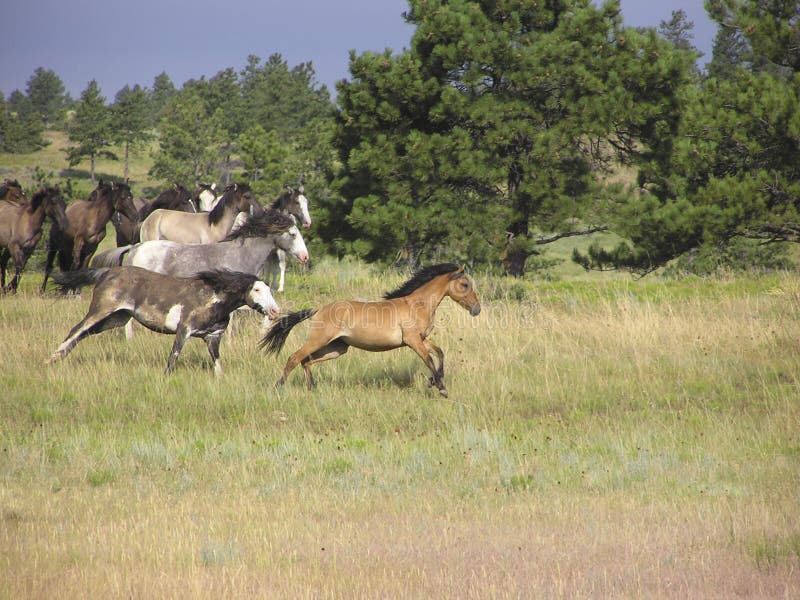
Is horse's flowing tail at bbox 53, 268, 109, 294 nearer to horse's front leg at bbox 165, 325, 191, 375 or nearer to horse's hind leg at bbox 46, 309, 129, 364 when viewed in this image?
horse's hind leg at bbox 46, 309, 129, 364

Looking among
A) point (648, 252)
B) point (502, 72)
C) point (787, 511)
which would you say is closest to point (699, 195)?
point (648, 252)

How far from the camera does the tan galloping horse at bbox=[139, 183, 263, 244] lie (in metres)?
15.7

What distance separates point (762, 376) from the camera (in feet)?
37.0

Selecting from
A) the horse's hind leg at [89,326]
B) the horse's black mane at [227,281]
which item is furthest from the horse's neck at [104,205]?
the horse's black mane at [227,281]

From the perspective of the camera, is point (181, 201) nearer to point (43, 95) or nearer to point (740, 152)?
point (740, 152)

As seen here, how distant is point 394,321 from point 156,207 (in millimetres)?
10687

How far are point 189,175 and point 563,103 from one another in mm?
37693

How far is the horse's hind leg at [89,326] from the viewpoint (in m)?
11.1

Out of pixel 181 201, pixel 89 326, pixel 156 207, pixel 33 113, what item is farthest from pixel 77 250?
pixel 33 113

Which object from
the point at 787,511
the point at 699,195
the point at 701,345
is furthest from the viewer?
the point at 699,195

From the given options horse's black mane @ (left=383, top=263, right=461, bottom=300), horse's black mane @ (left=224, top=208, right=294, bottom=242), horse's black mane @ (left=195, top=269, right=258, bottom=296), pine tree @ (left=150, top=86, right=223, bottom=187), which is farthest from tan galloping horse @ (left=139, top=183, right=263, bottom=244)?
pine tree @ (left=150, top=86, right=223, bottom=187)

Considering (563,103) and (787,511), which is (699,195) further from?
(787,511)

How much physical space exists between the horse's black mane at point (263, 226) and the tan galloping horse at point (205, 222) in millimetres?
2347

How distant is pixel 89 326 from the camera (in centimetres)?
1112
